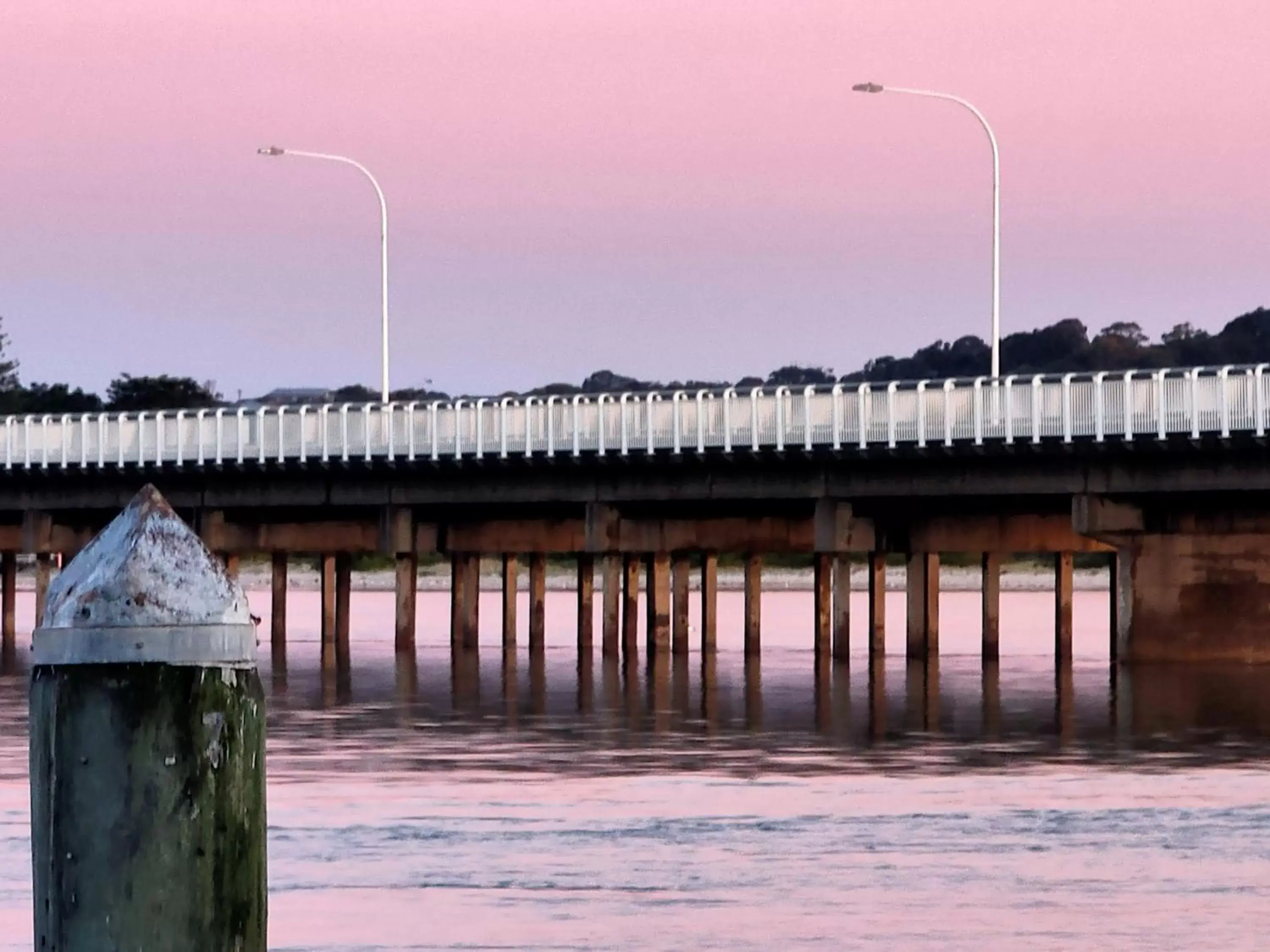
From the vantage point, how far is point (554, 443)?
61.9 metres

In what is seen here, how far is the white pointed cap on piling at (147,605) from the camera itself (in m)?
7.48

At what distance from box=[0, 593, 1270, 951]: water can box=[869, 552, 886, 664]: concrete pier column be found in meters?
10.6

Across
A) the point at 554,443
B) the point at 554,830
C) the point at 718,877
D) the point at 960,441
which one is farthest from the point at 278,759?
the point at 554,443

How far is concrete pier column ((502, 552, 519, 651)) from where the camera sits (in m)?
71.1

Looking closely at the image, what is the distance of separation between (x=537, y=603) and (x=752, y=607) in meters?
6.97

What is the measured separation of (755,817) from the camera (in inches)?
971

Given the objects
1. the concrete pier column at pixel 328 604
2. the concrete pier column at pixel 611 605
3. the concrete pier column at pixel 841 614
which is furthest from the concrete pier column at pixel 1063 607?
the concrete pier column at pixel 328 604

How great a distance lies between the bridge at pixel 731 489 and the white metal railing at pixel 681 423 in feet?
0.20

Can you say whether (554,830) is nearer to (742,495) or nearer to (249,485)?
(742,495)

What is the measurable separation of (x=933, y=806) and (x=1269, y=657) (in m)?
33.6

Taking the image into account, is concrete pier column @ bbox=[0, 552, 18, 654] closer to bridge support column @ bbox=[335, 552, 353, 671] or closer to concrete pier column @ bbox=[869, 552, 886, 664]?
bridge support column @ bbox=[335, 552, 353, 671]

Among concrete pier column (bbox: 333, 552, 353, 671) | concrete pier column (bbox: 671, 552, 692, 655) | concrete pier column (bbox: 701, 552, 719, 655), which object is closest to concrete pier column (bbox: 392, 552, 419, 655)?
concrete pier column (bbox: 333, 552, 353, 671)

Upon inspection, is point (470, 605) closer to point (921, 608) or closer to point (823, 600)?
point (823, 600)

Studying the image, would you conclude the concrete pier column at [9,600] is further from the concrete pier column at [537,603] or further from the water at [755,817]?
the water at [755,817]
